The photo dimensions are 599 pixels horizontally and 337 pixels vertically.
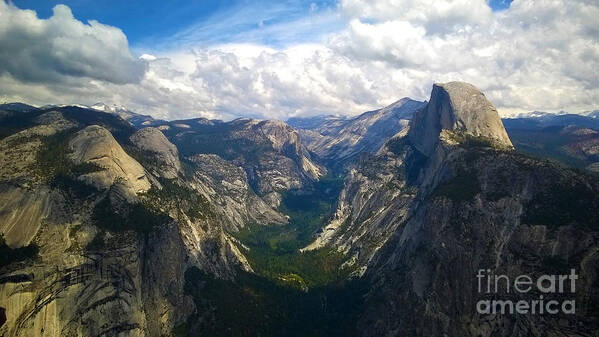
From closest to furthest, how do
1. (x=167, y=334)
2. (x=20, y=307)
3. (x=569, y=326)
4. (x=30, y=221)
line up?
1. (x=569, y=326)
2. (x=20, y=307)
3. (x=30, y=221)
4. (x=167, y=334)

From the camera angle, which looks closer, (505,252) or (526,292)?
(526,292)

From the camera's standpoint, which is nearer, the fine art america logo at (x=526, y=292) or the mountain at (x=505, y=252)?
the fine art america logo at (x=526, y=292)

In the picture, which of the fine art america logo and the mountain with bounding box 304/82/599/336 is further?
the mountain with bounding box 304/82/599/336

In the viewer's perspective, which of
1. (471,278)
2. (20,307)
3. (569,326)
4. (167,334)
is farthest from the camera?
(167,334)

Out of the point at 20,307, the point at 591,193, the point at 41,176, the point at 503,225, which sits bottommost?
the point at 20,307

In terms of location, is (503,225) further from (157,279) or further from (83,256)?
(83,256)

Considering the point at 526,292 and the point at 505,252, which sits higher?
the point at 505,252

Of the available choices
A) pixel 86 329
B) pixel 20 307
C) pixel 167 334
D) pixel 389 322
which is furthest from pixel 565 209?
pixel 20 307

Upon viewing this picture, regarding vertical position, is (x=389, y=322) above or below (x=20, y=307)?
below
